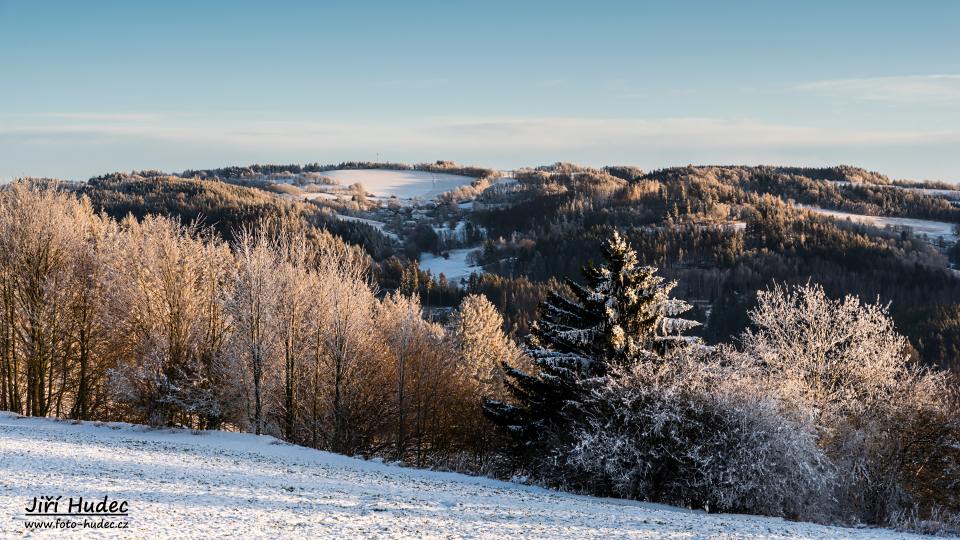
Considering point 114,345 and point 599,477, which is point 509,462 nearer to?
point 599,477

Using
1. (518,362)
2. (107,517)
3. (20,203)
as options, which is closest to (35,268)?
(20,203)

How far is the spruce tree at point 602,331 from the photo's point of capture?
102 ft

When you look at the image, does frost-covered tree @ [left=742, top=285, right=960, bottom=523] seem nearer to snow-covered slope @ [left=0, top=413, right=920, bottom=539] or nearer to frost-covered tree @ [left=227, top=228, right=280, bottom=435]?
snow-covered slope @ [left=0, top=413, right=920, bottom=539]

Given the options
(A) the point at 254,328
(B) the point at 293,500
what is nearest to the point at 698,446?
(B) the point at 293,500

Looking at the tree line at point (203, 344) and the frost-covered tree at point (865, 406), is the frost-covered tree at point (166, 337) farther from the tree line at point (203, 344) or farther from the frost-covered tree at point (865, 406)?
the frost-covered tree at point (865, 406)

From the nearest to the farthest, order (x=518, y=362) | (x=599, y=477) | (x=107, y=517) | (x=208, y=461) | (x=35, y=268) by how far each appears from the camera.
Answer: (x=107, y=517) < (x=208, y=461) < (x=599, y=477) < (x=35, y=268) < (x=518, y=362)

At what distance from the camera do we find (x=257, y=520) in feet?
47.1

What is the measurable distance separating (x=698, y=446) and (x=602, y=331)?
7355 millimetres

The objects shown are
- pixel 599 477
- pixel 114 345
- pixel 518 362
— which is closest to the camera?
pixel 599 477

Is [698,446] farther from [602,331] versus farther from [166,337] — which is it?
[166,337]

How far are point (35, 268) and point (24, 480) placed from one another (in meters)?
26.9

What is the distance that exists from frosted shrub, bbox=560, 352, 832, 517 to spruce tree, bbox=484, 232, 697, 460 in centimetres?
172

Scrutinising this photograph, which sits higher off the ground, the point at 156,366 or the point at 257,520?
the point at 257,520

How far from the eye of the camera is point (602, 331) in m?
31.6
